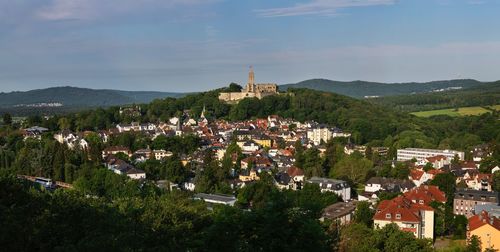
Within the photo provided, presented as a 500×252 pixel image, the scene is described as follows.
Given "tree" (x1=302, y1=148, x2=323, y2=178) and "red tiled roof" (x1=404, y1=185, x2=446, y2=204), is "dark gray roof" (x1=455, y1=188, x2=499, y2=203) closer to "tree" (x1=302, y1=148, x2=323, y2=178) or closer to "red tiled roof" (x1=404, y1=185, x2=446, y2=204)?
"red tiled roof" (x1=404, y1=185, x2=446, y2=204)

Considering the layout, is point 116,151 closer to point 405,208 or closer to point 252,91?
point 405,208

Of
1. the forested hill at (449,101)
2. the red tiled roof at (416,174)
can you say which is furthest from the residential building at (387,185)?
the forested hill at (449,101)

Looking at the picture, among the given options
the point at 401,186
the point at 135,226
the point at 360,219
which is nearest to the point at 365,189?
the point at 401,186

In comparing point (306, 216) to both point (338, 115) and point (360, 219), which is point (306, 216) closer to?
point (360, 219)

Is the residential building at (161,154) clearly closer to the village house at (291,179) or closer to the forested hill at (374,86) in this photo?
the village house at (291,179)

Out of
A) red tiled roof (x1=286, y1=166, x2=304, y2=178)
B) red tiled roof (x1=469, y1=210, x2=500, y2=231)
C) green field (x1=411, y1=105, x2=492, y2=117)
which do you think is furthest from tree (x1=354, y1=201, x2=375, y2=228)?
green field (x1=411, y1=105, x2=492, y2=117)

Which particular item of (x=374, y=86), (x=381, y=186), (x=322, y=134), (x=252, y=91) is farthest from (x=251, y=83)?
(x=374, y=86)
